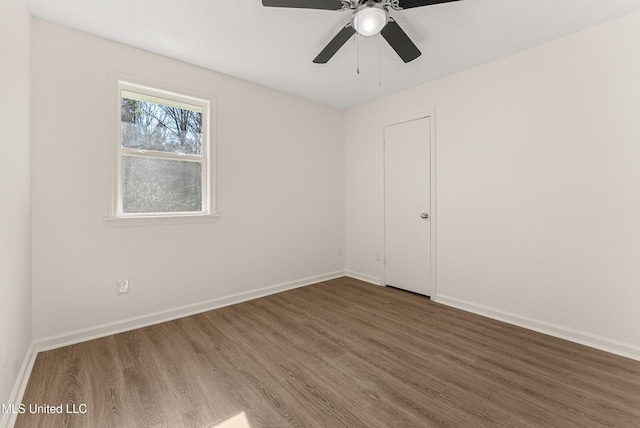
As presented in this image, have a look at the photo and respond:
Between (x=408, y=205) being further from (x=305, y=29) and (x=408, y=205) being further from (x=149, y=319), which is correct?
(x=149, y=319)

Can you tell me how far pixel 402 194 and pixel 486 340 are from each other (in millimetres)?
1866

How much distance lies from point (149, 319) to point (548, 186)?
12.5 ft

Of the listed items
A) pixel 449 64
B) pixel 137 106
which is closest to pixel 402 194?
pixel 449 64

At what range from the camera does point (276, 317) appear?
286cm

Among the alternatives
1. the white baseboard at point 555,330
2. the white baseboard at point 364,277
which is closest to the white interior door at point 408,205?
the white baseboard at point 364,277

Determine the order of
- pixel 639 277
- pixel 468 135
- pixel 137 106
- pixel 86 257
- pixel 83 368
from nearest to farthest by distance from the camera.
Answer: pixel 83 368, pixel 639 277, pixel 86 257, pixel 137 106, pixel 468 135

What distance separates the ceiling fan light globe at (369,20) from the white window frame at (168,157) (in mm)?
1830

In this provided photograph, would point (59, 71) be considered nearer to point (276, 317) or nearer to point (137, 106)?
point (137, 106)

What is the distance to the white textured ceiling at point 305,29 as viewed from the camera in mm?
2064

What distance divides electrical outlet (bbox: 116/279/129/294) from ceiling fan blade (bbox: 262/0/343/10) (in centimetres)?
247

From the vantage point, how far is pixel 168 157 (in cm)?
280

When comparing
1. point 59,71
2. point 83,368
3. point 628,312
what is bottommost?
point 83,368

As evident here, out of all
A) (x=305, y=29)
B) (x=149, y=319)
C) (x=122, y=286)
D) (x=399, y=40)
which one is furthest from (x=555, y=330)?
(x=122, y=286)

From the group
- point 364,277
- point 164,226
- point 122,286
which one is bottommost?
point 364,277
